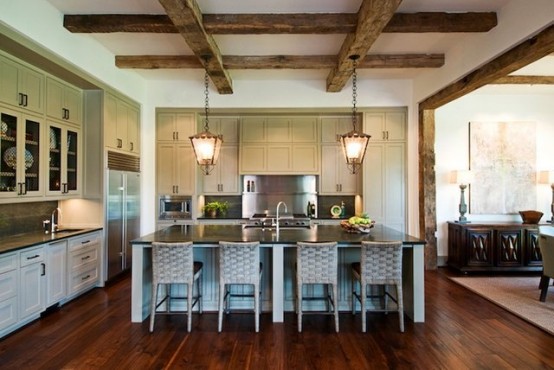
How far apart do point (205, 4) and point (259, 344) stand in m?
3.25

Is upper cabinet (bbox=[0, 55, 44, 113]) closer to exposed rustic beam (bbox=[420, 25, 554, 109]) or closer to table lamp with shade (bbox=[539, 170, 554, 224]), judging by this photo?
exposed rustic beam (bbox=[420, 25, 554, 109])

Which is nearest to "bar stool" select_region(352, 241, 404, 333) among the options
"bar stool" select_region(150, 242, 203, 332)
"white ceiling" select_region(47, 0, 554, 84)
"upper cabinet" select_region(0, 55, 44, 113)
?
"bar stool" select_region(150, 242, 203, 332)

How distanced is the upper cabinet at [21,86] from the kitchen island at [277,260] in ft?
6.21

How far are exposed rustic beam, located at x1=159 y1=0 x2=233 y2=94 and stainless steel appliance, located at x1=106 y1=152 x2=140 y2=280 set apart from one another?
1933 mm

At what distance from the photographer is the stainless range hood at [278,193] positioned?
6082 millimetres

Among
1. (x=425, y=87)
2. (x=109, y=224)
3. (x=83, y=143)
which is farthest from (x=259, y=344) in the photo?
(x=425, y=87)

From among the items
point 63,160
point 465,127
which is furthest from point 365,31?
point 63,160

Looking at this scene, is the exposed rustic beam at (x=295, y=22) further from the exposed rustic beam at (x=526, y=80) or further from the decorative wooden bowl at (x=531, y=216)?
the decorative wooden bowl at (x=531, y=216)

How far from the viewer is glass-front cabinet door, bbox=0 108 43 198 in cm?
321

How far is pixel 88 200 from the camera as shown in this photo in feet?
14.6

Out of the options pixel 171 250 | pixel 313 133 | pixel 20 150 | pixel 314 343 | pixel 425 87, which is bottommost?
pixel 314 343

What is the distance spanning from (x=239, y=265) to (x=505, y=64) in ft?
→ 11.3

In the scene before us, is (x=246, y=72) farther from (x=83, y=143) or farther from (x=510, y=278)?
(x=510, y=278)

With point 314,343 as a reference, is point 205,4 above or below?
above
